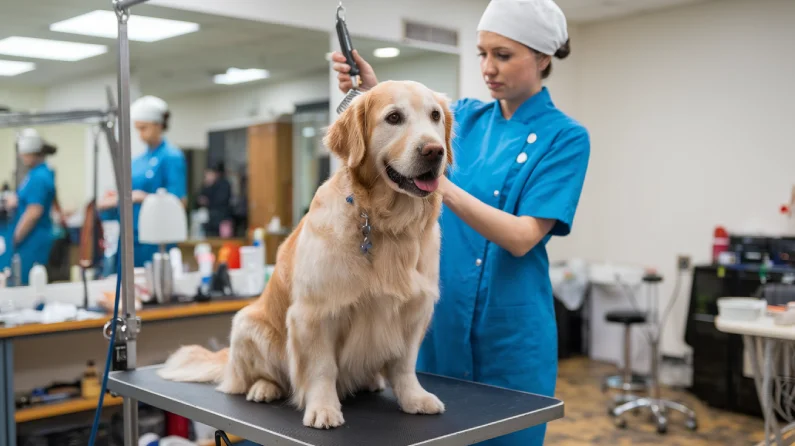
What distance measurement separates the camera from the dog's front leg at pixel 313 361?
1.44 metres

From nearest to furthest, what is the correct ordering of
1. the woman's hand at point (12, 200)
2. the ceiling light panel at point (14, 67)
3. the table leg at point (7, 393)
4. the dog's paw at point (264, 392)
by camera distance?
the dog's paw at point (264, 392) → the table leg at point (7, 393) → the ceiling light panel at point (14, 67) → the woman's hand at point (12, 200)

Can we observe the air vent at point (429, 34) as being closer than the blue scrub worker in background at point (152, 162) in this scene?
No

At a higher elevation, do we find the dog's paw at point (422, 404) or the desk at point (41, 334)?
the dog's paw at point (422, 404)

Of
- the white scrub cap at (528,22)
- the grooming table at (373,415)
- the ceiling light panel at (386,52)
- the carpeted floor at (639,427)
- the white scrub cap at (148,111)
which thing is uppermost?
the ceiling light panel at (386,52)

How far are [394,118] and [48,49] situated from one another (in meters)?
3.59

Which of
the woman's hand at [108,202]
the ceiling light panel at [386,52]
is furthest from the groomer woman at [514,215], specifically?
the ceiling light panel at [386,52]

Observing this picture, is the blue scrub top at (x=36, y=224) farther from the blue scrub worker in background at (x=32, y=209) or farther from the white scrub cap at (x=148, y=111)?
the white scrub cap at (x=148, y=111)

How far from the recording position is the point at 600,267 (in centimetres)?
636

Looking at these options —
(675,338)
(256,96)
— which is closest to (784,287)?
(675,338)

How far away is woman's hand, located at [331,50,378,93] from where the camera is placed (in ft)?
5.76

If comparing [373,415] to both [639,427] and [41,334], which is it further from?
[639,427]

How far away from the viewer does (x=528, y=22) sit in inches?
72.1

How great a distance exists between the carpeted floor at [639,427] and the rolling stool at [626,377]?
0.12m

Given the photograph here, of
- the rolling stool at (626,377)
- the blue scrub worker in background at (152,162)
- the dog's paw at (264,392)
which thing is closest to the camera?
the dog's paw at (264,392)
